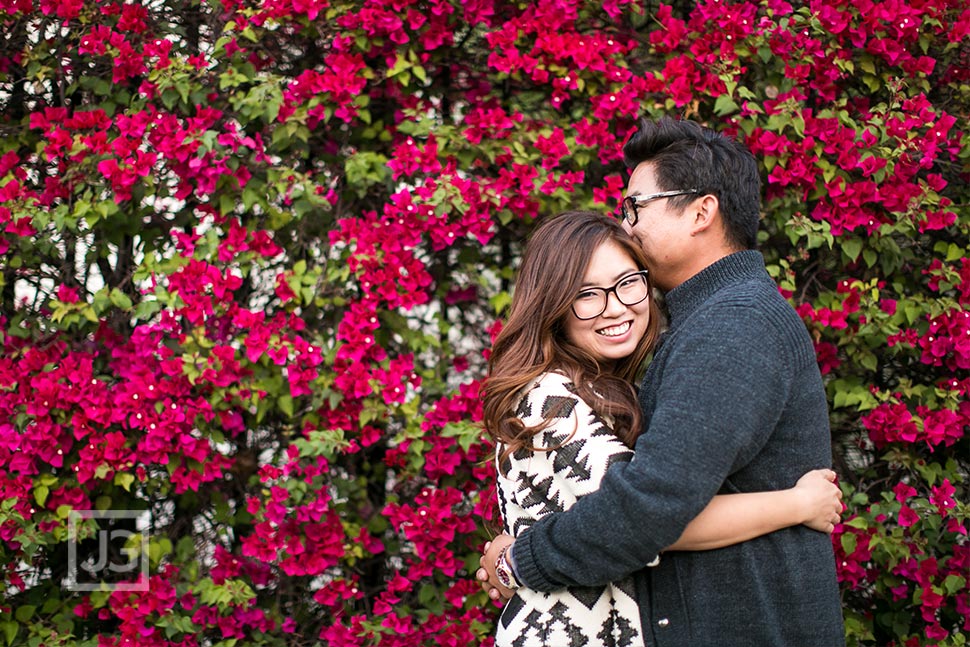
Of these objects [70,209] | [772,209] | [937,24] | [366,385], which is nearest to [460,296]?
[366,385]

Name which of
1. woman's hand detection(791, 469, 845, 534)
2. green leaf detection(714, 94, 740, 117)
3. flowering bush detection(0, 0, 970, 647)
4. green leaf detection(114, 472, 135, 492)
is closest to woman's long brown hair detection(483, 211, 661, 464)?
woman's hand detection(791, 469, 845, 534)

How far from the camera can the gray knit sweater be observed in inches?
67.3

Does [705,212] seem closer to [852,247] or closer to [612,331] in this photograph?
[612,331]

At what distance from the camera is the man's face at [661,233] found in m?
2.12

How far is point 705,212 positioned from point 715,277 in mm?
142

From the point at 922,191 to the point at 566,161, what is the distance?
44.0 inches

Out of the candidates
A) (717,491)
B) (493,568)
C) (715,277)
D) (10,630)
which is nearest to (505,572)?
(493,568)

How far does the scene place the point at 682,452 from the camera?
5.57 ft

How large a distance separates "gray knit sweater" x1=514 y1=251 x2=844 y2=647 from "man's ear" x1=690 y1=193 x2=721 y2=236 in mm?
163

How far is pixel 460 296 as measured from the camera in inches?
133

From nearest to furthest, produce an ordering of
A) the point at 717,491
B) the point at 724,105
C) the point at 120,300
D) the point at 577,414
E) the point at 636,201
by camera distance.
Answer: the point at 717,491, the point at 577,414, the point at 636,201, the point at 724,105, the point at 120,300

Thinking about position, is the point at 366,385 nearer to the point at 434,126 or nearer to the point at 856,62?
the point at 434,126

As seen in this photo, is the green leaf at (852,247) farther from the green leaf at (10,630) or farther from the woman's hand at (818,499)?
the green leaf at (10,630)

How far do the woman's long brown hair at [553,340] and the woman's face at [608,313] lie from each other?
0.6 inches
